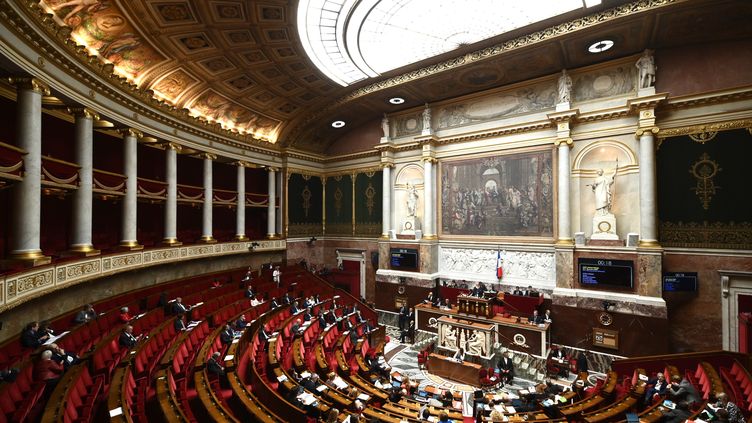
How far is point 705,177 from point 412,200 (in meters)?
12.2

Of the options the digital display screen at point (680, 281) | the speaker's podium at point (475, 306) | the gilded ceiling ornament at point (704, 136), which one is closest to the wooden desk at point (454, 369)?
the speaker's podium at point (475, 306)

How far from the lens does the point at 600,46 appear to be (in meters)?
13.4

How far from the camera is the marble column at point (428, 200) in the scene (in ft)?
60.8

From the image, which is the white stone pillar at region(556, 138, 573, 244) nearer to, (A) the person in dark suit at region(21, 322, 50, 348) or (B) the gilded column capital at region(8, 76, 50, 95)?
(A) the person in dark suit at region(21, 322, 50, 348)

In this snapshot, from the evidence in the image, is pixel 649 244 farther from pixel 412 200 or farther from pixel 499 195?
pixel 412 200

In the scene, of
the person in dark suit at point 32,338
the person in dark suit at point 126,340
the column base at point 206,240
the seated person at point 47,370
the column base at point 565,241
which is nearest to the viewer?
the seated person at point 47,370

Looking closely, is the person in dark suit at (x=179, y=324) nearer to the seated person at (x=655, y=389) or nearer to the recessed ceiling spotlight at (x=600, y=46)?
the seated person at (x=655, y=389)

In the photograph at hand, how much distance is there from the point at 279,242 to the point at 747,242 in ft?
68.4

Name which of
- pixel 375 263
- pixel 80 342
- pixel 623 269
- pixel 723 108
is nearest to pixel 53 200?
pixel 80 342

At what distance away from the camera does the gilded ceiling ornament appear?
1249cm

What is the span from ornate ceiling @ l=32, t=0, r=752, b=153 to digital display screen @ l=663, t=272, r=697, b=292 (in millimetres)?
8802

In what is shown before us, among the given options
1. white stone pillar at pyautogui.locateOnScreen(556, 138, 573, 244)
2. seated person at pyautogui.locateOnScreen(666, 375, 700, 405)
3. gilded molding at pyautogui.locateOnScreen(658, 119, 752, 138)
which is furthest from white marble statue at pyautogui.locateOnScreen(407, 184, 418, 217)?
seated person at pyautogui.locateOnScreen(666, 375, 700, 405)

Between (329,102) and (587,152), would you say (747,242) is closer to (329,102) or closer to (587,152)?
(587,152)

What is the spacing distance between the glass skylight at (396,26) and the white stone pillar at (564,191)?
5.44 meters
